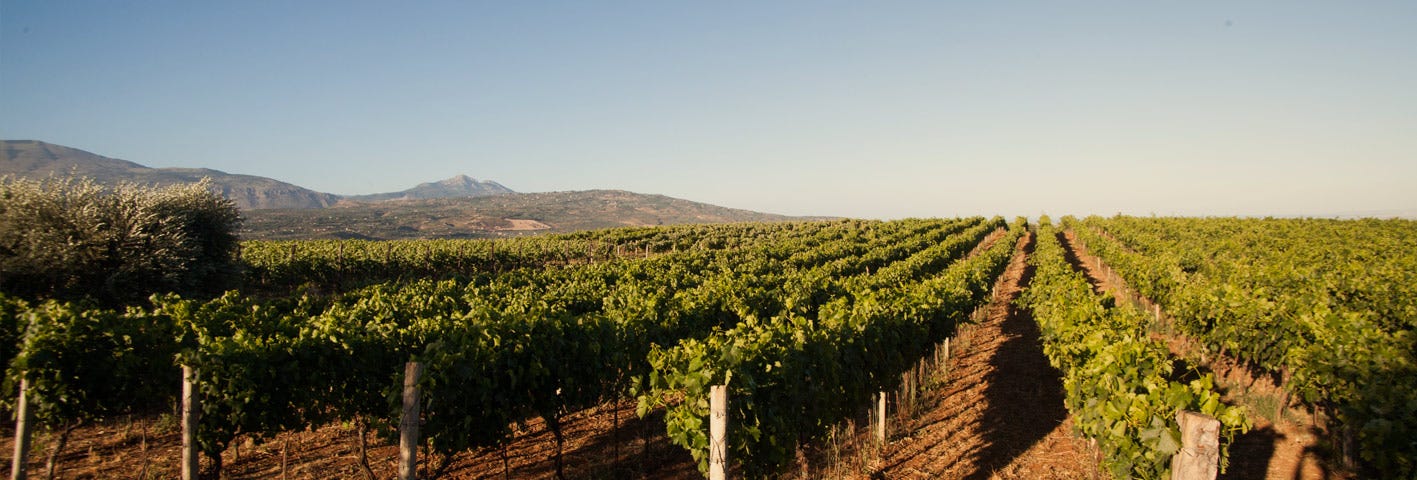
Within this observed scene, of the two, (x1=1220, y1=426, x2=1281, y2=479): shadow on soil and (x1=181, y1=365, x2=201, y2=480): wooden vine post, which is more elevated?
(x1=181, y1=365, x2=201, y2=480): wooden vine post

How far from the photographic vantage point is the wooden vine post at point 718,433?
16.1 ft

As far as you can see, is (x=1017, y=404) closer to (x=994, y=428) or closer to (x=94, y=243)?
(x=994, y=428)

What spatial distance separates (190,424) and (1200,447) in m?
7.55

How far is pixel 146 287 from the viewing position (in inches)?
571

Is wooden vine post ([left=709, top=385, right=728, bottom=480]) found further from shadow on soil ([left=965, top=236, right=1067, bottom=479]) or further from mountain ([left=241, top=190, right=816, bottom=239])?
mountain ([left=241, top=190, right=816, bottom=239])

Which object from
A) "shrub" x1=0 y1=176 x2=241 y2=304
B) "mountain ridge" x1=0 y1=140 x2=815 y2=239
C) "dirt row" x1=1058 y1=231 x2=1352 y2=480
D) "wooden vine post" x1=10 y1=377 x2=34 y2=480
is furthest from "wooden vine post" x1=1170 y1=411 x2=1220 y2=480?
"mountain ridge" x1=0 y1=140 x2=815 y2=239

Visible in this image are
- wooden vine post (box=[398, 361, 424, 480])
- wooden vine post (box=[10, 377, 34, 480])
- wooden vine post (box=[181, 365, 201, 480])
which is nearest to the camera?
wooden vine post (box=[398, 361, 424, 480])

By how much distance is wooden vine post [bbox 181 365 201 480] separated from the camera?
185 inches

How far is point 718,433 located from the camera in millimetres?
4953

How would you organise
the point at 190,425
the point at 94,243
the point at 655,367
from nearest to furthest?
the point at 190,425, the point at 655,367, the point at 94,243

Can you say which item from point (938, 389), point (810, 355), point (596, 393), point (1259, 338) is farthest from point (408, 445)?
point (1259, 338)

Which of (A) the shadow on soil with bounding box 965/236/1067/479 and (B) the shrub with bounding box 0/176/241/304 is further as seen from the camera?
(B) the shrub with bounding box 0/176/241/304

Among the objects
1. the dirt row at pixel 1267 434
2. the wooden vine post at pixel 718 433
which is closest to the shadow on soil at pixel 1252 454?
the dirt row at pixel 1267 434

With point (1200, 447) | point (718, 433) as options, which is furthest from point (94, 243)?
point (1200, 447)
